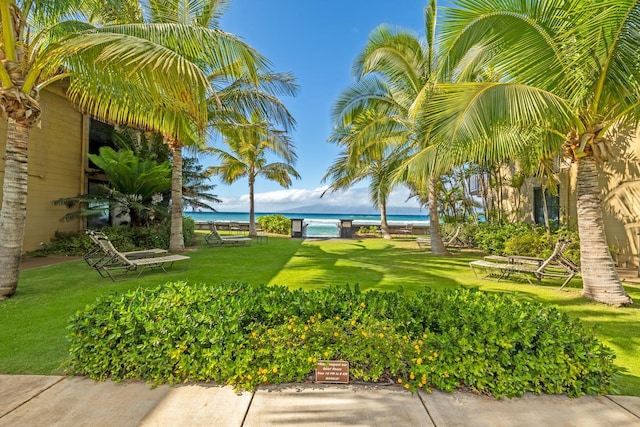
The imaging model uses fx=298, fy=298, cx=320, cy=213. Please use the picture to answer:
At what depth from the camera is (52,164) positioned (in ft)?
36.4

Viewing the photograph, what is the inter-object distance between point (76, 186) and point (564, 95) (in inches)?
629

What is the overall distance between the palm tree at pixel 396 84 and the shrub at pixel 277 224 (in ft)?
38.1

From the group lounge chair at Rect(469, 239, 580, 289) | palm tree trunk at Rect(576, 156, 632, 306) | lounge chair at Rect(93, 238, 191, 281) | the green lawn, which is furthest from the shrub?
palm tree trunk at Rect(576, 156, 632, 306)

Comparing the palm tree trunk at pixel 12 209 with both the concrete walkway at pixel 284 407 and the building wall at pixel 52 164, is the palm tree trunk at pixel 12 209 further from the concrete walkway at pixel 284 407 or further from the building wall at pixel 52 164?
the building wall at pixel 52 164

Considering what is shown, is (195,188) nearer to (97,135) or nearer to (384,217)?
(97,135)

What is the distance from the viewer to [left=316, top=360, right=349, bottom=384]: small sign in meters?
2.74

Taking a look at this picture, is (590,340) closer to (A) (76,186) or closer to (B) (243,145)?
(A) (76,186)

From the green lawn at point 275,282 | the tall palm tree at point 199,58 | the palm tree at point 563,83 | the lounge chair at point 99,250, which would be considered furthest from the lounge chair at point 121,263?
the palm tree at point 563,83

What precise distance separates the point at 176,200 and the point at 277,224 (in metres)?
12.0

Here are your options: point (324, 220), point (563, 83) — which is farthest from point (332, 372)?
point (324, 220)

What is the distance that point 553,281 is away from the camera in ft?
23.6

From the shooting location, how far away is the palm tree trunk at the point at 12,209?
531 centimetres

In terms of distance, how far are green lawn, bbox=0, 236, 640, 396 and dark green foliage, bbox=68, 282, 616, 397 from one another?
1.82 feet

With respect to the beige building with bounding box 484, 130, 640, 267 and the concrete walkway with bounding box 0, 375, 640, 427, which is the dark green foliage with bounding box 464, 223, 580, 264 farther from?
the concrete walkway with bounding box 0, 375, 640, 427
